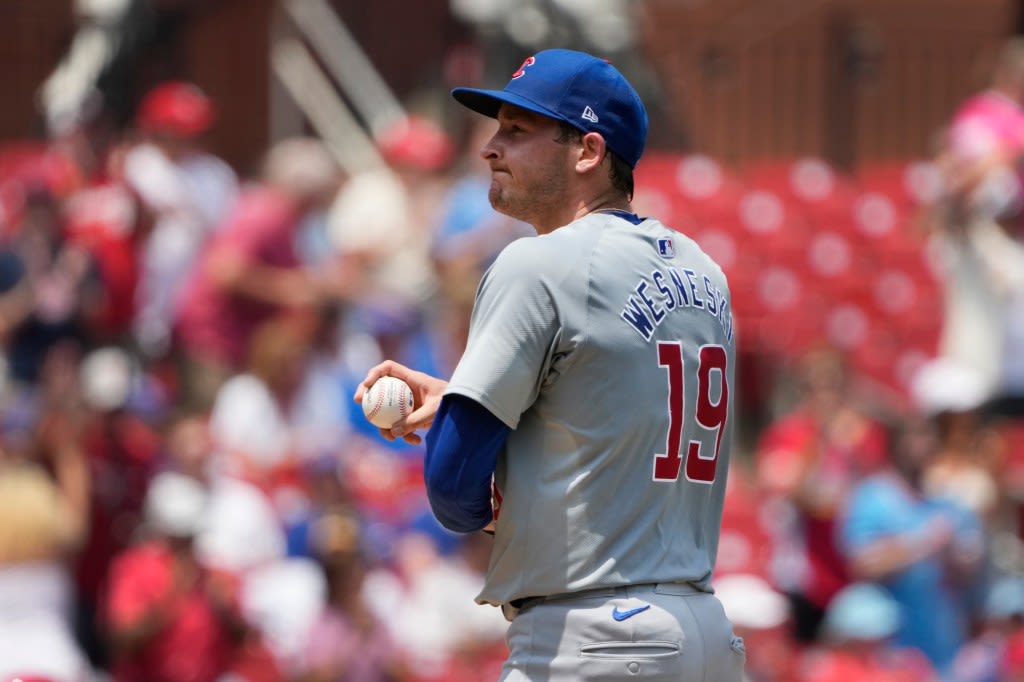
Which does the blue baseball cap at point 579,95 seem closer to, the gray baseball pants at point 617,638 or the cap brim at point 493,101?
the cap brim at point 493,101

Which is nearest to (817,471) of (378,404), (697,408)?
(697,408)

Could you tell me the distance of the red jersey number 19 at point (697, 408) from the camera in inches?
122

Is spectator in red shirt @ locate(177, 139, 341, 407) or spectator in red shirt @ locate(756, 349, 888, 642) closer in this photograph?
spectator in red shirt @ locate(756, 349, 888, 642)

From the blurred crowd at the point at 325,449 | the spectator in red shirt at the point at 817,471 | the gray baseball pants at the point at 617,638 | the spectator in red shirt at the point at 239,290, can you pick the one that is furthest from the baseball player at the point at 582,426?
the spectator in red shirt at the point at 239,290

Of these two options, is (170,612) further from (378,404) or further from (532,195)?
(532,195)

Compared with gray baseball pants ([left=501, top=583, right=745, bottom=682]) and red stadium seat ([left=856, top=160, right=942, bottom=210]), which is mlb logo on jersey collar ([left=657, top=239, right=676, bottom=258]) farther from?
red stadium seat ([left=856, top=160, right=942, bottom=210])

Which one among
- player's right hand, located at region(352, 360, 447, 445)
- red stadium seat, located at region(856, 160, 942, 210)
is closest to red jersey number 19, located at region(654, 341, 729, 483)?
player's right hand, located at region(352, 360, 447, 445)

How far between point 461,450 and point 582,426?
0.75 ft

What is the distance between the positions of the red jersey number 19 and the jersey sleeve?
9.4 inches

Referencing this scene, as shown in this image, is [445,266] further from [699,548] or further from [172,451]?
[699,548]

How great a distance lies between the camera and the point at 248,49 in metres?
13.5

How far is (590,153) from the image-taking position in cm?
319

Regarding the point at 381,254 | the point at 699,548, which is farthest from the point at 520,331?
the point at 381,254

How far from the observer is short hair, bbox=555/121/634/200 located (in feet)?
10.4
